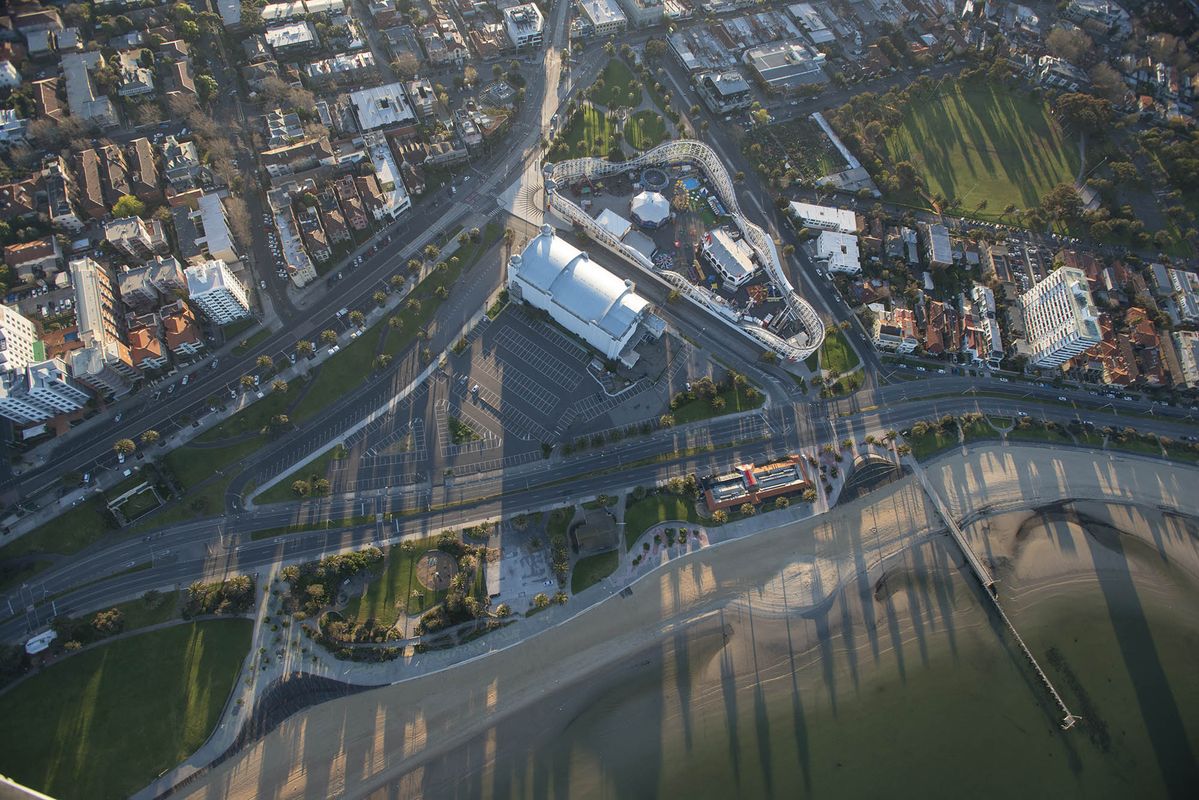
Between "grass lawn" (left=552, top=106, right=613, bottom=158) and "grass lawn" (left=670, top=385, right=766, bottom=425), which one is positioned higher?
"grass lawn" (left=552, top=106, right=613, bottom=158)

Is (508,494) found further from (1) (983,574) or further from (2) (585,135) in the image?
(2) (585,135)

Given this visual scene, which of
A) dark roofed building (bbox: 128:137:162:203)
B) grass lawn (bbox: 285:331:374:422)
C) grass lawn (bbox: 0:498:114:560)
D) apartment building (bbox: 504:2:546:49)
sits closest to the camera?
grass lawn (bbox: 0:498:114:560)

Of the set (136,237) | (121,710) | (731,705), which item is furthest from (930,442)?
(136,237)

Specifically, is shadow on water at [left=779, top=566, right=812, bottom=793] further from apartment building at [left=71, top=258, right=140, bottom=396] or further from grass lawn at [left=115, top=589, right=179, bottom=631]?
apartment building at [left=71, top=258, right=140, bottom=396]

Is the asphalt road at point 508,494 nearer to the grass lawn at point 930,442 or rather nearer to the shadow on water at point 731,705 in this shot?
the grass lawn at point 930,442

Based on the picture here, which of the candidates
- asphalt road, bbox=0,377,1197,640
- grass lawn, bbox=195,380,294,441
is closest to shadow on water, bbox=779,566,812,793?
asphalt road, bbox=0,377,1197,640

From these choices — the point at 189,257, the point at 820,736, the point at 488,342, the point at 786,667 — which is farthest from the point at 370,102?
the point at 820,736

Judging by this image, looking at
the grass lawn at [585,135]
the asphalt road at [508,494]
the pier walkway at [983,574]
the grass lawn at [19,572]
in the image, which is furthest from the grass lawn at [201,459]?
the pier walkway at [983,574]
